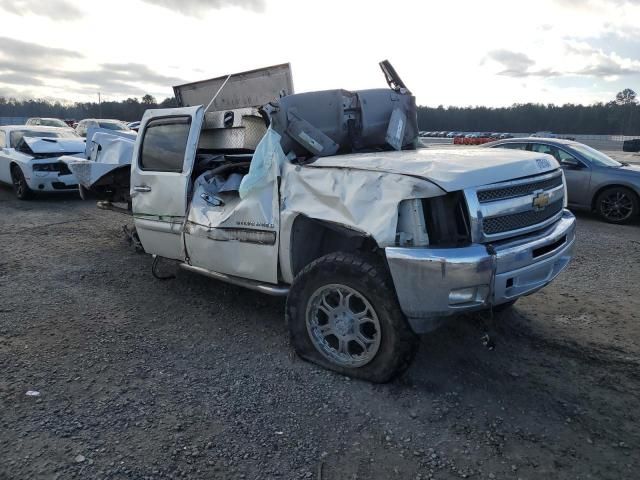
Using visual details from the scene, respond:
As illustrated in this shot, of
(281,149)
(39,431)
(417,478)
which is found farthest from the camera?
(281,149)

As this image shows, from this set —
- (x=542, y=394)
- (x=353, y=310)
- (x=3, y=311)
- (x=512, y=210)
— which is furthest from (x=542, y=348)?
(x=3, y=311)

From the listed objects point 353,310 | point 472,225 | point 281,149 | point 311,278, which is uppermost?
Answer: point 281,149

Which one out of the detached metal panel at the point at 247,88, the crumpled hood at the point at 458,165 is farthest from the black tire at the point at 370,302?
the detached metal panel at the point at 247,88

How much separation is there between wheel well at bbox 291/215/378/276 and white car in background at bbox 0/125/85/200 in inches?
329

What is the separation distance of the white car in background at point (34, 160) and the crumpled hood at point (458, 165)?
8912mm

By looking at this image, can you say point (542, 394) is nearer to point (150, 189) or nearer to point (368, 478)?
point (368, 478)

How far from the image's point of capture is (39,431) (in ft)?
9.25

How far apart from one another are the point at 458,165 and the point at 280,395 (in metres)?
1.88

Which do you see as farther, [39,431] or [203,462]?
[39,431]

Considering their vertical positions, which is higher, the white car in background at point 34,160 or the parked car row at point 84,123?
the parked car row at point 84,123

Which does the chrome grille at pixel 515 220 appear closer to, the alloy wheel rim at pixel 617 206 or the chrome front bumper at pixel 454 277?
the chrome front bumper at pixel 454 277

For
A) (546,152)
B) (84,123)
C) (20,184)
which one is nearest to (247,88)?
(546,152)

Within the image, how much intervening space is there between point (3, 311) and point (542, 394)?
4.66 meters

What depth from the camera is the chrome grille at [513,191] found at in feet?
10.0
